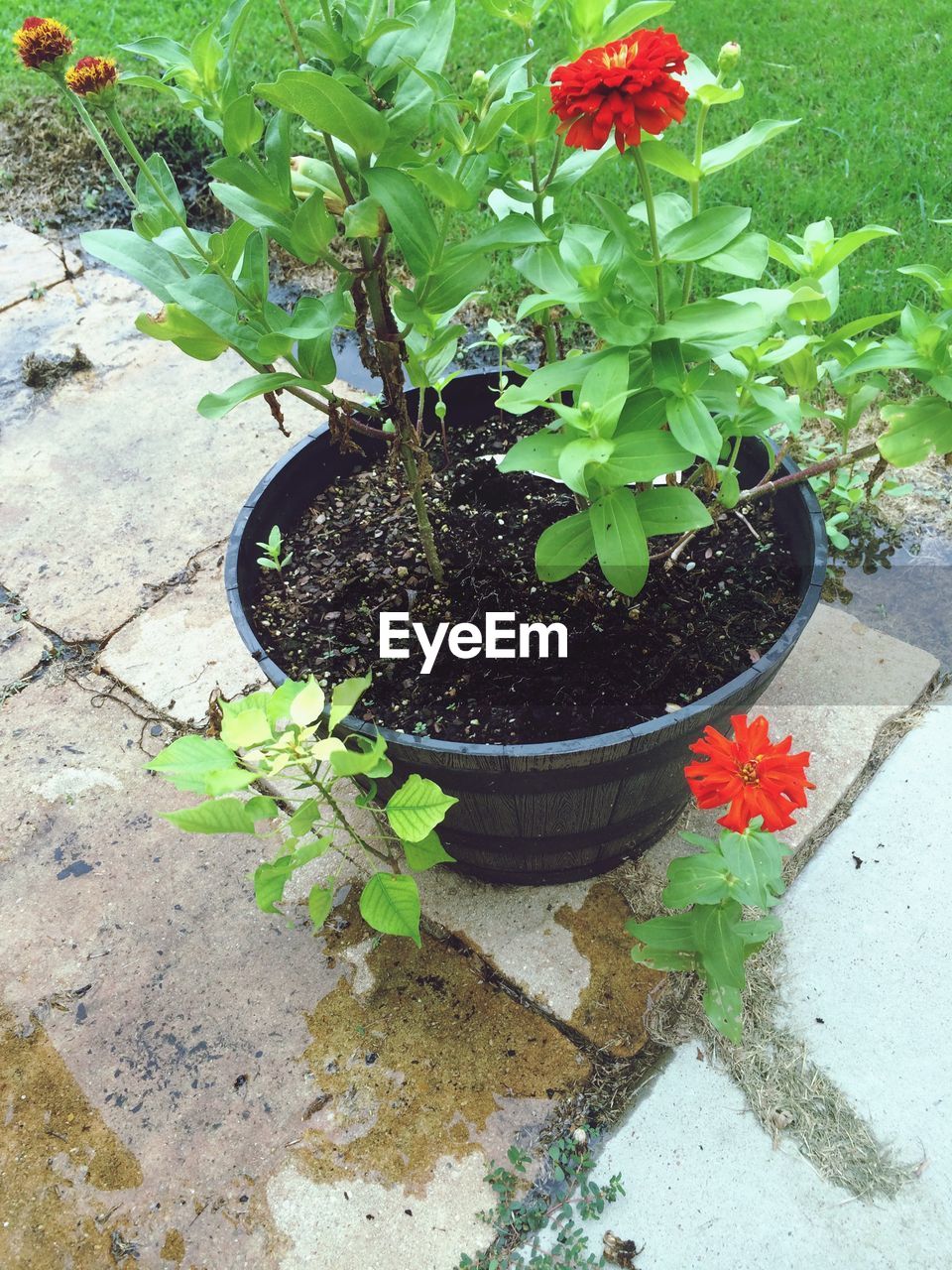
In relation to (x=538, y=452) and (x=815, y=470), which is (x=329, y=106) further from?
(x=815, y=470)

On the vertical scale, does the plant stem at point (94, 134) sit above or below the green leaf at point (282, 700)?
above

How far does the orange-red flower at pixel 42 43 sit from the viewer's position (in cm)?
101

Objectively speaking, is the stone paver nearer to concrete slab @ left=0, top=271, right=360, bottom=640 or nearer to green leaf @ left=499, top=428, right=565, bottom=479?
green leaf @ left=499, top=428, right=565, bottom=479

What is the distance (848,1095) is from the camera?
4.37ft

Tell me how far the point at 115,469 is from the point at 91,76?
1.48 meters

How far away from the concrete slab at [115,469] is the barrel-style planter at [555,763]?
26.4 inches

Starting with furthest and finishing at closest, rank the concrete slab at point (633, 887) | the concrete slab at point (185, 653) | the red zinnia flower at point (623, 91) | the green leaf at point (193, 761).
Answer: the concrete slab at point (185, 653)
the concrete slab at point (633, 887)
the green leaf at point (193, 761)
the red zinnia flower at point (623, 91)

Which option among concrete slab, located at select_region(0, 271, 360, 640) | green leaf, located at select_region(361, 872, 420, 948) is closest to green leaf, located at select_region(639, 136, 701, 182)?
green leaf, located at select_region(361, 872, 420, 948)

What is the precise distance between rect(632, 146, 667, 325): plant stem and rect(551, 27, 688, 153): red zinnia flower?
0.22 feet

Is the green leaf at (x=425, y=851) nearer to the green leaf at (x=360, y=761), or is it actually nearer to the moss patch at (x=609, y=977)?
the green leaf at (x=360, y=761)

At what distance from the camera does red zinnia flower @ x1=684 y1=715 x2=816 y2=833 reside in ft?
3.51

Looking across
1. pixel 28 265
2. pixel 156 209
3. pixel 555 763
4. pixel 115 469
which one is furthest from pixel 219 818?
pixel 28 265

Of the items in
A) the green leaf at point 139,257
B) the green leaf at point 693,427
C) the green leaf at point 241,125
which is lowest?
the green leaf at point 693,427
